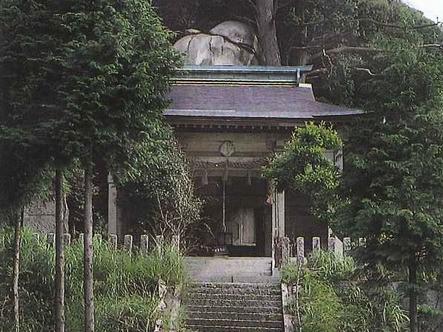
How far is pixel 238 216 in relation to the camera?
2061 centimetres

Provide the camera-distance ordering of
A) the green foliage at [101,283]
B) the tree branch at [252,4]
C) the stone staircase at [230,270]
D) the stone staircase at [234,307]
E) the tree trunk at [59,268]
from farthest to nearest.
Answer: the tree branch at [252,4]
the stone staircase at [230,270]
the stone staircase at [234,307]
the green foliage at [101,283]
the tree trunk at [59,268]

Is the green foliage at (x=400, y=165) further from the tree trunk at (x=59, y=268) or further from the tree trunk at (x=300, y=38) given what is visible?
the tree trunk at (x=300, y=38)

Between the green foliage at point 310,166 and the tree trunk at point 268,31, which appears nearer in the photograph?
the green foliage at point 310,166

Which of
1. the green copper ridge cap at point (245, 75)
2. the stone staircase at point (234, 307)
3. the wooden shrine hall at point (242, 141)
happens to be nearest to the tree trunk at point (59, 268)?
the stone staircase at point (234, 307)

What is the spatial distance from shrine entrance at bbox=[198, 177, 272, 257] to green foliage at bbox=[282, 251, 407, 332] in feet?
19.3

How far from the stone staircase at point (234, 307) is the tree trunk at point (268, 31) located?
13667mm

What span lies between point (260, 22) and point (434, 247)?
17.4 metres

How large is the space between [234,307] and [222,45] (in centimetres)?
1439

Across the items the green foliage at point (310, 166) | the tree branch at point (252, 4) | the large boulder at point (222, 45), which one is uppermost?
the tree branch at point (252, 4)

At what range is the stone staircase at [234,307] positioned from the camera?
36.0ft

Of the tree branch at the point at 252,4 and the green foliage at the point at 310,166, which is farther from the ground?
the tree branch at the point at 252,4

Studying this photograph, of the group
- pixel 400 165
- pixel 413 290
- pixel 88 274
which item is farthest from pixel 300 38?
pixel 88 274

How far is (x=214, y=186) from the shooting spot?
19.0 m

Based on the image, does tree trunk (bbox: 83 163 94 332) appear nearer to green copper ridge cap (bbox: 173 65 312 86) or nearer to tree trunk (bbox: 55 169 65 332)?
tree trunk (bbox: 55 169 65 332)
